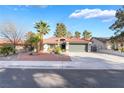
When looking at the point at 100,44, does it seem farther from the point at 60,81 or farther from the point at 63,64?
the point at 60,81

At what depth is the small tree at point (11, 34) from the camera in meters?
36.3

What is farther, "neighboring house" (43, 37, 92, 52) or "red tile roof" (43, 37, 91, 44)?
"red tile roof" (43, 37, 91, 44)

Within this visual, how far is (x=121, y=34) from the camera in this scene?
2223cm

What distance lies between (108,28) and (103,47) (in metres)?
14.5

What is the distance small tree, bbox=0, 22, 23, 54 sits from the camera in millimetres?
36316

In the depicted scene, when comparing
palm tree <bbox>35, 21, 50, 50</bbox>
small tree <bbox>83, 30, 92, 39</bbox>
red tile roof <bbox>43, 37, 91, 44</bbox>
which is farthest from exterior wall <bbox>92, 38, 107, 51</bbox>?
palm tree <bbox>35, 21, 50, 50</bbox>

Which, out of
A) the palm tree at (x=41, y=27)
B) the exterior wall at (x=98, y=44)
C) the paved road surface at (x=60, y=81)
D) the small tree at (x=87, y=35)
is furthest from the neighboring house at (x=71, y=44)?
the paved road surface at (x=60, y=81)

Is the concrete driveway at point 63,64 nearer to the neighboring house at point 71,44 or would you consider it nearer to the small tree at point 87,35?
the neighboring house at point 71,44

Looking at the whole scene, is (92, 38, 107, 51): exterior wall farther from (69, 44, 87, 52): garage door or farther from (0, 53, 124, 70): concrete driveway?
(0, 53, 124, 70): concrete driveway

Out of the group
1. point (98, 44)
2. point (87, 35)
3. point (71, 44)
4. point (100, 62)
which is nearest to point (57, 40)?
point (71, 44)

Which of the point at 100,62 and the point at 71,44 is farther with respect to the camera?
the point at 71,44

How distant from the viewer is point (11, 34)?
3803cm
